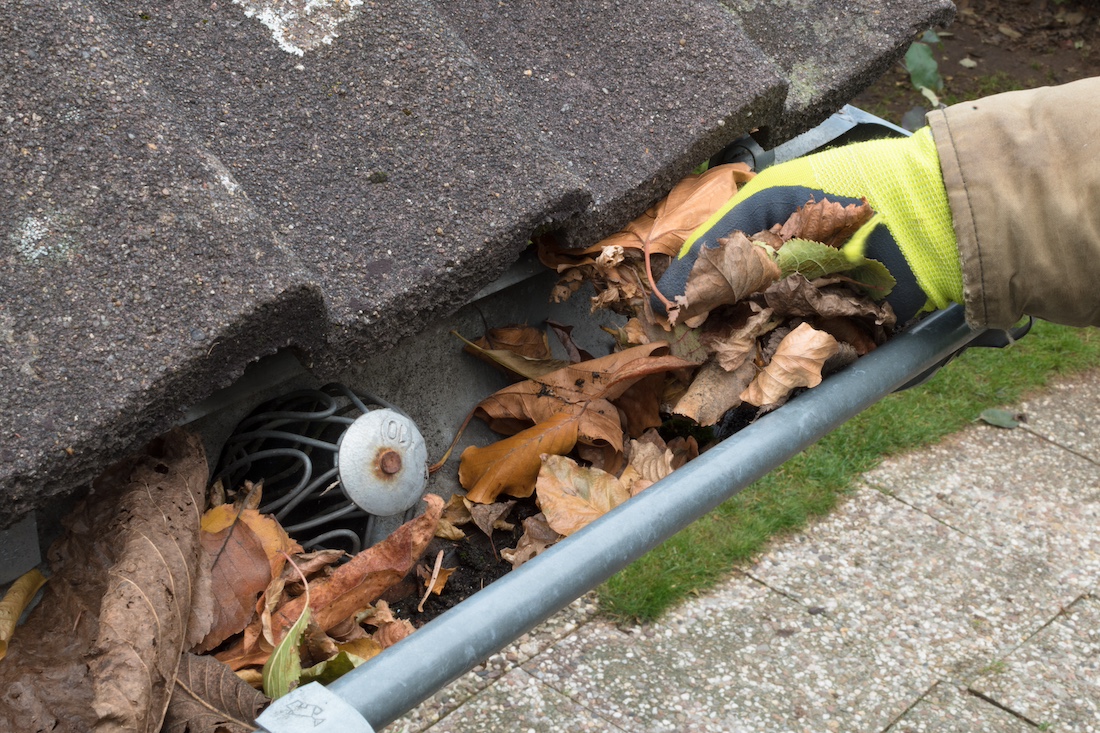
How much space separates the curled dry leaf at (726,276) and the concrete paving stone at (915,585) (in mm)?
1926

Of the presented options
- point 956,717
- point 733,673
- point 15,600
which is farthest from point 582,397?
point 956,717

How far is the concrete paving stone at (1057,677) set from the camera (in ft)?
9.04

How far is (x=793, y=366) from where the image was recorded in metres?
1.24

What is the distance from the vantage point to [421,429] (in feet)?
4.53

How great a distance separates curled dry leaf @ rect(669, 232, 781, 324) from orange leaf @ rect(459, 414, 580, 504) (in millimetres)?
212

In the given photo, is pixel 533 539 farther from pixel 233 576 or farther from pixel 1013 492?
pixel 1013 492

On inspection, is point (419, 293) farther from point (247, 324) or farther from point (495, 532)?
point (495, 532)

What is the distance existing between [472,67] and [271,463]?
54 centimetres

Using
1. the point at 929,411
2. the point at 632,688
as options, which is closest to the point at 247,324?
the point at 632,688

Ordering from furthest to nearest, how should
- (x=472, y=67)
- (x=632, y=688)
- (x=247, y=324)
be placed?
(x=632, y=688) → (x=472, y=67) → (x=247, y=324)

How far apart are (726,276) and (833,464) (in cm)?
247

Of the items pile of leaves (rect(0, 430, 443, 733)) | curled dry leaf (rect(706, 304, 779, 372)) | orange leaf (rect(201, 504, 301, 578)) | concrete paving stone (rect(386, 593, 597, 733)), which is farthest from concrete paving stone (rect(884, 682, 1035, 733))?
orange leaf (rect(201, 504, 301, 578))

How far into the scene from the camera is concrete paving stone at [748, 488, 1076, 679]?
2.95 metres

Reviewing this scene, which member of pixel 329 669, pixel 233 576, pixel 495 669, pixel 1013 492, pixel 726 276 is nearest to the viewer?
pixel 329 669
